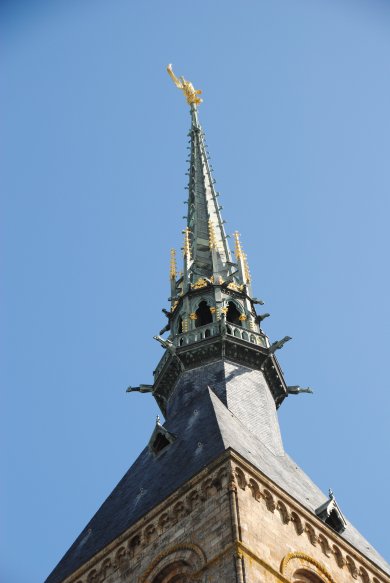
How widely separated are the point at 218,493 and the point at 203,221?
78.9 feet

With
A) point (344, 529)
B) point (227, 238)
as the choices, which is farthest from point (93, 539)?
point (227, 238)

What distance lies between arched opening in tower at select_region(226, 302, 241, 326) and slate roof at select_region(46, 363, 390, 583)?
6.77 meters

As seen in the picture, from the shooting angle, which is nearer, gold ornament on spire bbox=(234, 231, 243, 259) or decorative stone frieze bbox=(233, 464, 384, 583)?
decorative stone frieze bbox=(233, 464, 384, 583)

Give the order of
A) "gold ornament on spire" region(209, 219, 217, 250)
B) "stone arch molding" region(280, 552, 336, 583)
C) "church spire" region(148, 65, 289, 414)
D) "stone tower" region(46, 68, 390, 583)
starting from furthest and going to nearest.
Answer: "gold ornament on spire" region(209, 219, 217, 250), "church spire" region(148, 65, 289, 414), "stone tower" region(46, 68, 390, 583), "stone arch molding" region(280, 552, 336, 583)

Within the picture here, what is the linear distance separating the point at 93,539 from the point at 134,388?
10.9 metres

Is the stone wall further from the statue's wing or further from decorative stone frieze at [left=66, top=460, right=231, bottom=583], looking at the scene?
the statue's wing

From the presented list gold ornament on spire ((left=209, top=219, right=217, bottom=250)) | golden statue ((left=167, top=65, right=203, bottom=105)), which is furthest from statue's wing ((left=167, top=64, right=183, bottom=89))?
gold ornament on spire ((left=209, top=219, right=217, bottom=250))

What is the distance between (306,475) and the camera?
Answer: 34312 mm

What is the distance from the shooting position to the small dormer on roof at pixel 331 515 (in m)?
29.8

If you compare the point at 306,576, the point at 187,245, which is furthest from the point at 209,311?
the point at 306,576

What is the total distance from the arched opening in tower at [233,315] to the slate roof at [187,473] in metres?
6.77

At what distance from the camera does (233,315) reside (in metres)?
42.7

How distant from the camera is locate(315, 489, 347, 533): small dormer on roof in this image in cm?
2984

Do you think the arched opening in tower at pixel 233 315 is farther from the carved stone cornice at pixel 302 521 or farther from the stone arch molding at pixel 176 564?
the stone arch molding at pixel 176 564
